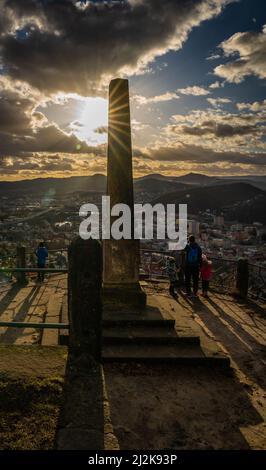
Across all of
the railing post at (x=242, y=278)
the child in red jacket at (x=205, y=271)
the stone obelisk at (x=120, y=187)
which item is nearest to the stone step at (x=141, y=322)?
the stone obelisk at (x=120, y=187)

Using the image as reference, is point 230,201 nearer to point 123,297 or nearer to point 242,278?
point 242,278

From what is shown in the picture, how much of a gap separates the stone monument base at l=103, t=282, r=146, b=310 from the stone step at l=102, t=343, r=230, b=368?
1.36 m

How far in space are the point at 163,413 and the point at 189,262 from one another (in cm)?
544

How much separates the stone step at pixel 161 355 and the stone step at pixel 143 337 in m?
0.10

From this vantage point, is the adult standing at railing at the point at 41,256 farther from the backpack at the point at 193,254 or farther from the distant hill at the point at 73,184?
the distant hill at the point at 73,184

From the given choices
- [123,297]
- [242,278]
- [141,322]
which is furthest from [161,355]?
[242,278]

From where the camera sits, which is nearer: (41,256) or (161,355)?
(161,355)

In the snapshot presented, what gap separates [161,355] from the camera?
188 inches

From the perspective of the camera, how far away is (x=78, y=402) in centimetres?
292

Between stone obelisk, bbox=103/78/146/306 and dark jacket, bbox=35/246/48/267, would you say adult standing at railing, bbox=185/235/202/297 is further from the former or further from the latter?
dark jacket, bbox=35/246/48/267

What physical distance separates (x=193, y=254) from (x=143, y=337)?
380cm

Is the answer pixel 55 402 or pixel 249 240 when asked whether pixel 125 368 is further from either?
pixel 249 240

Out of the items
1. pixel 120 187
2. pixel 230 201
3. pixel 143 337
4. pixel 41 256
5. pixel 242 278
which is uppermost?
pixel 230 201

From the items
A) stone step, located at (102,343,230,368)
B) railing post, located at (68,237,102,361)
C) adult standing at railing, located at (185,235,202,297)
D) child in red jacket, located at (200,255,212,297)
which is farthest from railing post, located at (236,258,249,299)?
railing post, located at (68,237,102,361)
